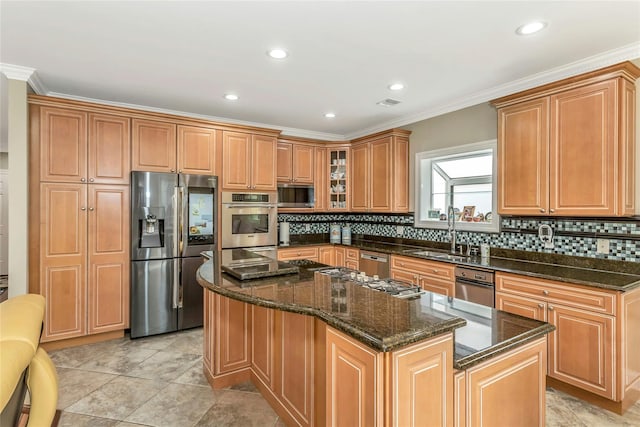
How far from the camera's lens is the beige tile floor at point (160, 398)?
7.31ft

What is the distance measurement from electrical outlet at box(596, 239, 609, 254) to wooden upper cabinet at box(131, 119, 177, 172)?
13.4 feet

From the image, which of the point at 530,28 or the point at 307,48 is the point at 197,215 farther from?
the point at 530,28

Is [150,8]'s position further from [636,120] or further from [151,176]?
[636,120]

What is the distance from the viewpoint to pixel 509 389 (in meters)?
1.42

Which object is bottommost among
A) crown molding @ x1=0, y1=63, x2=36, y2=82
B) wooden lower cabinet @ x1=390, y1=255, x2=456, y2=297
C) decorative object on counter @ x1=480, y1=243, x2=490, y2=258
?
wooden lower cabinet @ x1=390, y1=255, x2=456, y2=297

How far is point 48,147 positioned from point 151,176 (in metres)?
0.91

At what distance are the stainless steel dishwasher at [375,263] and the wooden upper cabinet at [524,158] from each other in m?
1.41

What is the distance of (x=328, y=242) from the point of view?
5.14 m

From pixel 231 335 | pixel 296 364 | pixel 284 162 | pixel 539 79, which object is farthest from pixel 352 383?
pixel 284 162

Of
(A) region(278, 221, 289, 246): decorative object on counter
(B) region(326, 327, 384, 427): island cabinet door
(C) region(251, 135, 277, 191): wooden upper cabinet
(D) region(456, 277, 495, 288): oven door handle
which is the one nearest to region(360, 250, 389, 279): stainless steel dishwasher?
(D) region(456, 277, 495, 288): oven door handle

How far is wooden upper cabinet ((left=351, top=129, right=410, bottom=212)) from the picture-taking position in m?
4.41

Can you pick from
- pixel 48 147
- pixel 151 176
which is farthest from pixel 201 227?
pixel 48 147

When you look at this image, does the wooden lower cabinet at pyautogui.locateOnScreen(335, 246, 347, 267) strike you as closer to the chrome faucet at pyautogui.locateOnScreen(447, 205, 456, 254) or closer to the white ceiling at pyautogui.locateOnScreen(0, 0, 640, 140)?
the chrome faucet at pyautogui.locateOnScreen(447, 205, 456, 254)

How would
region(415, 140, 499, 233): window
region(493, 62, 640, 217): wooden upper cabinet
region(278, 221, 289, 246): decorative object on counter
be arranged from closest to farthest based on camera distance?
1. region(493, 62, 640, 217): wooden upper cabinet
2. region(415, 140, 499, 233): window
3. region(278, 221, 289, 246): decorative object on counter
